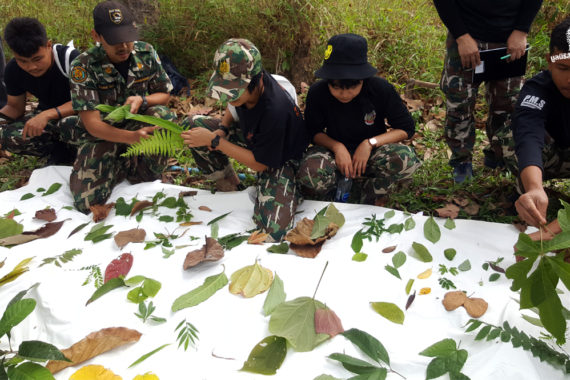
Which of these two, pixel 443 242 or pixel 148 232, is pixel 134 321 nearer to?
pixel 148 232

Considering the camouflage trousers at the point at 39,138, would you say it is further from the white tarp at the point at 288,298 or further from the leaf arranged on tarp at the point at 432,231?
the leaf arranged on tarp at the point at 432,231

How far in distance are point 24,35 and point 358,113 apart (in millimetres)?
1965

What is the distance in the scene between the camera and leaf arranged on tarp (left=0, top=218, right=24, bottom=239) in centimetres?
222

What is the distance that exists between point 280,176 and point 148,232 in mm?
737

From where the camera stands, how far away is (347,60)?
202 cm

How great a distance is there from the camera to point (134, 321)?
1593mm

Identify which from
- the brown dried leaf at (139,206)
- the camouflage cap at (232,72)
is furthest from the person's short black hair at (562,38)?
the brown dried leaf at (139,206)

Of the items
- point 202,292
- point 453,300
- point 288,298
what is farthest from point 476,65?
point 202,292

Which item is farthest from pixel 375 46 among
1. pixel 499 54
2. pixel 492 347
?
pixel 492 347

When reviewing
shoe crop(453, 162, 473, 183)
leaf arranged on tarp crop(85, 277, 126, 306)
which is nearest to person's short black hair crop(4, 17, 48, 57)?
leaf arranged on tarp crop(85, 277, 126, 306)

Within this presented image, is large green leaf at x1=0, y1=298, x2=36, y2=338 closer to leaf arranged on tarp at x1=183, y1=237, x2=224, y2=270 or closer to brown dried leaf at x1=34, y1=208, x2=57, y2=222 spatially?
leaf arranged on tarp at x1=183, y1=237, x2=224, y2=270

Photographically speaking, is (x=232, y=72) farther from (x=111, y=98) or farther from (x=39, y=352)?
(x=39, y=352)

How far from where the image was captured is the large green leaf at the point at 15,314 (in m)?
1.26

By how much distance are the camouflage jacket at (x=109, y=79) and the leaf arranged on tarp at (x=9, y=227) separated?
72cm
